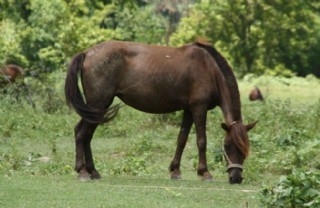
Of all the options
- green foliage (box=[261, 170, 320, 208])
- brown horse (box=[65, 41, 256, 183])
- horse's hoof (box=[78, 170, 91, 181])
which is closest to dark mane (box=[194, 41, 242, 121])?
brown horse (box=[65, 41, 256, 183])

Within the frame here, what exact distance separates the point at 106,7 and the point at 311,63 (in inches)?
552

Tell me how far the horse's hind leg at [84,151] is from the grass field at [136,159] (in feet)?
0.72

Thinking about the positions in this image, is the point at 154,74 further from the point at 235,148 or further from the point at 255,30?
the point at 255,30

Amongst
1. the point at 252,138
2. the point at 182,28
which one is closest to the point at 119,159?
the point at 252,138

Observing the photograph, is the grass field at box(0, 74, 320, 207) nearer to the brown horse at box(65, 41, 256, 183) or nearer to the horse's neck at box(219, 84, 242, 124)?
the brown horse at box(65, 41, 256, 183)

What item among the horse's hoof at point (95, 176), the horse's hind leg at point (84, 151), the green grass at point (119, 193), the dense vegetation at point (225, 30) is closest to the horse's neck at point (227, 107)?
the green grass at point (119, 193)

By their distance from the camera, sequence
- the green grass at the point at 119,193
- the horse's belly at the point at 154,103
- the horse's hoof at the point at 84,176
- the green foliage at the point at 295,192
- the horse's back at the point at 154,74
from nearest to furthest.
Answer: the green foliage at the point at 295,192, the green grass at the point at 119,193, the horse's hoof at the point at 84,176, the horse's back at the point at 154,74, the horse's belly at the point at 154,103

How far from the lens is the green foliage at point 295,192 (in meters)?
8.71

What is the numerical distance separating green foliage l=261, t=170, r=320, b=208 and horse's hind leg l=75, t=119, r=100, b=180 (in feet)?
13.0

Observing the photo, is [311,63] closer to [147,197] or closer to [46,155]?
[46,155]

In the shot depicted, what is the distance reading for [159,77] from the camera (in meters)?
12.6

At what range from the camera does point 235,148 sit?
478 inches

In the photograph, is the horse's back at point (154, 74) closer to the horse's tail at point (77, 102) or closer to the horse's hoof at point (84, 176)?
the horse's tail at point (77, 102)

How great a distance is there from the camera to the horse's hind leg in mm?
12281
